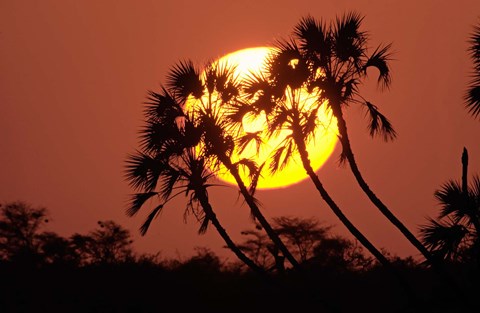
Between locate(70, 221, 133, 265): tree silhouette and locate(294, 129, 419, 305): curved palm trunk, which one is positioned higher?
locate(70, 221, 133, 265): tree silhouette

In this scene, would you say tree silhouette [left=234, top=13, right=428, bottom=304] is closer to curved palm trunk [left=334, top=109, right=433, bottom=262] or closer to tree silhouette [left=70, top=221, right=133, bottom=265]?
curved palm trunk [left=334, top=109, right=433, bottom=262]

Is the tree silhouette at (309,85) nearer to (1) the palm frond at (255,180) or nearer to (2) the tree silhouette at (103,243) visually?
(1) the palm frond at (255,180)

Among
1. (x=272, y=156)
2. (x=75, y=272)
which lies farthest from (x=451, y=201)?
(x=75, y=272)

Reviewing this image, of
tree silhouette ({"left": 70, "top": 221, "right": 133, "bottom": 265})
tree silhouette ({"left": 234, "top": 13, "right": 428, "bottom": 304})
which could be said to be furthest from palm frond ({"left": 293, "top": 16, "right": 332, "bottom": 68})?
tree silhouette ({"left": 70, "top": 221, "right": 133, "bottom": 265})

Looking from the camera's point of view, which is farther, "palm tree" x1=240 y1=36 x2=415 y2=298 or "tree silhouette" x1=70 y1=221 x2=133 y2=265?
"tree silhouette" x1=70 y1=221 x2=133 y2=265

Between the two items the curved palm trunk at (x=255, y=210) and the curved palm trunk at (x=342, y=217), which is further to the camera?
the curved palm trunk at (x=255, y=210)

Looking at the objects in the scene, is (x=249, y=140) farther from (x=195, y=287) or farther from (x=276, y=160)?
(x=195, y=287)

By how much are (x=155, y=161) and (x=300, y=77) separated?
5946 mm

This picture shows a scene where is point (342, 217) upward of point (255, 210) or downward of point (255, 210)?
downward

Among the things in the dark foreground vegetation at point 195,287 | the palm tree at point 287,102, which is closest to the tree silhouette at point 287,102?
the palm tree at point 287,102

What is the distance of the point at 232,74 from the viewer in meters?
25.4

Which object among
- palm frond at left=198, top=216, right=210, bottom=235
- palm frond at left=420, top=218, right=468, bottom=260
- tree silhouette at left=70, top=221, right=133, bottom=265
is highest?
tree silhouette at left=70, top=221, right=133, bottom=265

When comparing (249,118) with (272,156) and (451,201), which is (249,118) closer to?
(272,156)

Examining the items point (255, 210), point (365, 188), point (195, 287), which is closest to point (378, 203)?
point (365, 188)
